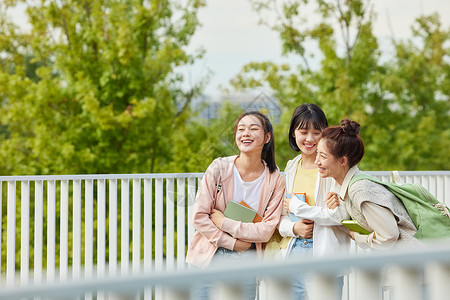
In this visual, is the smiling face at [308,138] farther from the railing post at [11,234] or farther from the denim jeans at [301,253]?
the railing post at [11,234]

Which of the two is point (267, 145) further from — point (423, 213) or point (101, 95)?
point (101, 95)

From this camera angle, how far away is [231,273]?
0.88 m

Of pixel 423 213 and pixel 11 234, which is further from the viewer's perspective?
pixel 11 234

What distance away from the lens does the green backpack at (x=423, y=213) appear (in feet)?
6.84

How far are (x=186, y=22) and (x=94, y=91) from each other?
2.92 meters

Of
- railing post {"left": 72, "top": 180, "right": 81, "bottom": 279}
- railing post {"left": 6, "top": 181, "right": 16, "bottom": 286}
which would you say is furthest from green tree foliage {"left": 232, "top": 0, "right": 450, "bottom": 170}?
railing post {"left": 6, "top": 181, "right": 16, "bottom": 286}

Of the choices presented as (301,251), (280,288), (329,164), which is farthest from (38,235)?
(280,288)

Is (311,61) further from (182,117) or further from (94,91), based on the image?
(94,91)

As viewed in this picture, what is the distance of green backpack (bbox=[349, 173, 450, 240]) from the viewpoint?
6.84 feet

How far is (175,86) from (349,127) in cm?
1002

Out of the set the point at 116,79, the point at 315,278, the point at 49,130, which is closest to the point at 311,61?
the point at 116,79

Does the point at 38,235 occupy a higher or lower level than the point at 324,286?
lower

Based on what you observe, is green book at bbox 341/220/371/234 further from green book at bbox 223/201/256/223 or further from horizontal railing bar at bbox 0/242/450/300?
horizontal railing bar at bbox 0/242/450/300

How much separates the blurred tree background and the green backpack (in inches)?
280
